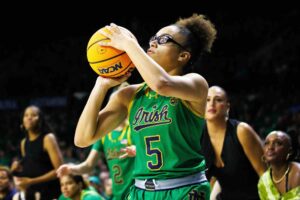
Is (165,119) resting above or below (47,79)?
below

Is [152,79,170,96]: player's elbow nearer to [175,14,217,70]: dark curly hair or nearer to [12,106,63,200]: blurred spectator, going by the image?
[175,14,217,70]: dark curly hair

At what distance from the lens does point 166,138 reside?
294cm

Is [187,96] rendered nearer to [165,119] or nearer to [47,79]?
[165,119]

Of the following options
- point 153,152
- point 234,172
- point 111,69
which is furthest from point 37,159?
point 153,152

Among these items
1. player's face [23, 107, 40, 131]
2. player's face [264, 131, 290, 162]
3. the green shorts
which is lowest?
the green shorts

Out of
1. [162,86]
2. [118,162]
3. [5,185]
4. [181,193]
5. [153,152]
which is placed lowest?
[181,193]

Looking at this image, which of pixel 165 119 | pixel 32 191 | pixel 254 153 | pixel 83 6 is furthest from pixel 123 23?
pixel 165 119

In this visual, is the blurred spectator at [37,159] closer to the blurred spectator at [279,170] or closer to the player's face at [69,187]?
the player's face at [69,187]

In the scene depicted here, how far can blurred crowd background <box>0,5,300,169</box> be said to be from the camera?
1277 centimetres

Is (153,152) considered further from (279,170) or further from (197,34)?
(279,170)

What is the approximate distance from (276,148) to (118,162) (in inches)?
58.2

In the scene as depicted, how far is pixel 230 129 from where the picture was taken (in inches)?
197

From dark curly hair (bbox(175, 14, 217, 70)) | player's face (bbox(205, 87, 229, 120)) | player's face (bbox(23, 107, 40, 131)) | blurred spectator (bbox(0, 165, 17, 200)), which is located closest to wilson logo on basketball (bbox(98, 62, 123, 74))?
dark curly hair (bbox(175, 14, 217, 70))

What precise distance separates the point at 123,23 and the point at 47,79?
10.7 ft
